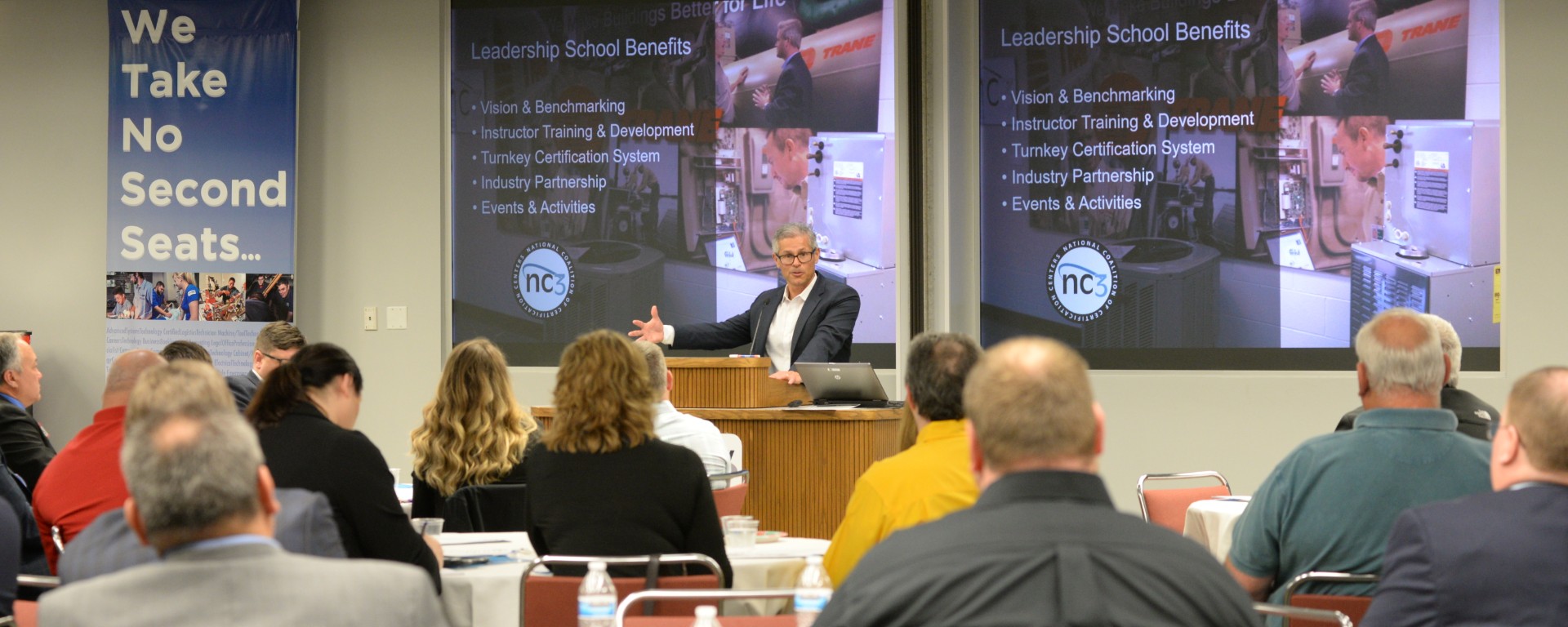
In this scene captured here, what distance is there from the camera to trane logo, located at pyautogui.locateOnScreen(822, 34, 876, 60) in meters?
7.97

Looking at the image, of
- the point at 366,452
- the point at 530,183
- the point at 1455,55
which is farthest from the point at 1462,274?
the point at 366,452

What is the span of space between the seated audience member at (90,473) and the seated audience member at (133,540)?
1.25 metres

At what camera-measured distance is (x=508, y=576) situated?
137 inches

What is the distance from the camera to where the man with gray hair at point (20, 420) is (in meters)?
4.93

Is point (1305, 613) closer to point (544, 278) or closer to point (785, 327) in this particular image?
point (785, 327)

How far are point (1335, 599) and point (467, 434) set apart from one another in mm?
2661

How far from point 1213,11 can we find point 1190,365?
1921 millimetres

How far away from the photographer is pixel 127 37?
27.6ft

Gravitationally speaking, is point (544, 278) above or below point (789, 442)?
above

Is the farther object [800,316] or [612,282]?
[612,282]

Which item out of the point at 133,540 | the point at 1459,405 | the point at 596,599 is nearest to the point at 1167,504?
the point at 1459,405

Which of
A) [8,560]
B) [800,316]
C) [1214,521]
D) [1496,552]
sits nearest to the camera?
[1496,552]

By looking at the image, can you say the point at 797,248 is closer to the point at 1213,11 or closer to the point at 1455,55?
the point at 1213,11

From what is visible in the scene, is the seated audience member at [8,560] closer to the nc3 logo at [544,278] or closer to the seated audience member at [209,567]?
the seated audience member at [209,567]
